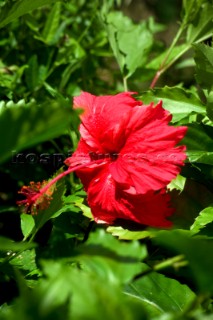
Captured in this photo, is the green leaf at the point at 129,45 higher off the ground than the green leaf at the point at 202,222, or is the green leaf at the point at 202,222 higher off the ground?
the green leaf at the point at 129,45

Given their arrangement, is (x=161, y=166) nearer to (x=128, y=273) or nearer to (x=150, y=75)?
(x=128, y=273)

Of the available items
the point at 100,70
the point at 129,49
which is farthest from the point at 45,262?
the point at 100,70

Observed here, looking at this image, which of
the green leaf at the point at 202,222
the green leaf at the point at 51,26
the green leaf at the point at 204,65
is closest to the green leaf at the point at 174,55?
the green leaf at the point at 51,26

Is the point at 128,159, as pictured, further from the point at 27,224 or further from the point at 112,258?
the point at 112,258

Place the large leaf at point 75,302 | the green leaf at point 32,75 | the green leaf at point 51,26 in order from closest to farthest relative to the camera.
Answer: the large leaf at point 75,302, the green leaf at point 32,75, the green leaf at point 51,26

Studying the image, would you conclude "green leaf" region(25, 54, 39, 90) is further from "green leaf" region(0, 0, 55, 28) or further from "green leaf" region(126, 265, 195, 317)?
"green leaf" region(126, 265, 195, 317)

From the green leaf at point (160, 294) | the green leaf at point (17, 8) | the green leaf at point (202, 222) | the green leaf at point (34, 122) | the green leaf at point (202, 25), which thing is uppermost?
the green leaf at point (34, 122)

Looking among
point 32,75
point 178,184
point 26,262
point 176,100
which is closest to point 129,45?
point 32,75

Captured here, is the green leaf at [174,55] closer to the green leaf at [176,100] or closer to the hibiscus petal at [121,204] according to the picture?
the green leaf at [176,100]
